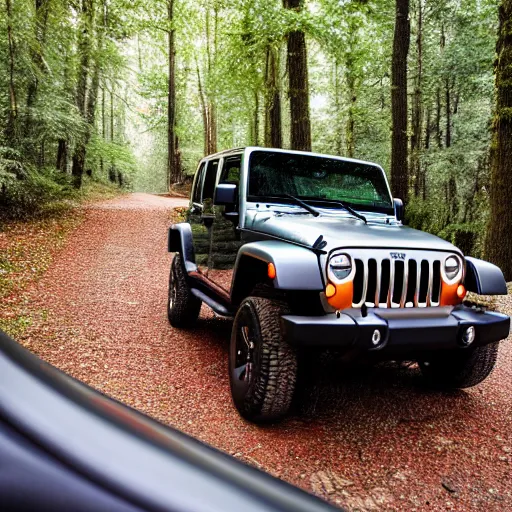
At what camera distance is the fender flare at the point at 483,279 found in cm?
335

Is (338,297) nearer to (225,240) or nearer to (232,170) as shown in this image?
(225,240)

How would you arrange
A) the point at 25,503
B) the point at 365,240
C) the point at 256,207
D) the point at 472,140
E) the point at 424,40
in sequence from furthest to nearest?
the point at 424,40
the point at 472,140
the point at 256,207
the point at 365,240
the point at 25,503

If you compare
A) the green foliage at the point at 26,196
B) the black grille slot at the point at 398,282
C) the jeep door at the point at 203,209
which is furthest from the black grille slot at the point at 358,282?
the green foliage at the point at 26,196

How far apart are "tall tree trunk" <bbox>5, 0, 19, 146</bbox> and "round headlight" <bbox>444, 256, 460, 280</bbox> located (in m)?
11.0

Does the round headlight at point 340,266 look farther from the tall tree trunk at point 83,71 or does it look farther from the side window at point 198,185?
the tall tree trunk at point 83,71

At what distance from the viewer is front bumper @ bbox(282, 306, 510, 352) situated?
2.78 meters

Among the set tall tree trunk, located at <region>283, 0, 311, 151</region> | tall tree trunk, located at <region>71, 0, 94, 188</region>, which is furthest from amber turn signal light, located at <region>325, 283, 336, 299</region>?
tall tree trunk, located at <region>71, 0, 94, 188</region>

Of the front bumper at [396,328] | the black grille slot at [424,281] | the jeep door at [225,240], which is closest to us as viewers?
the front bumper at [396,328]

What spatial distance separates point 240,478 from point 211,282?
3982 mm

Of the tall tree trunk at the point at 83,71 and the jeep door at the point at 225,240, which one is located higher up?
the tall tree trunk at the point at 83,71

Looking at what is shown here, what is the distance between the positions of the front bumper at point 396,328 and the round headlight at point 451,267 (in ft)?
0.79

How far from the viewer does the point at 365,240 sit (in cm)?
307

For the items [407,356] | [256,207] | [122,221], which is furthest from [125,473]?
[122,221]

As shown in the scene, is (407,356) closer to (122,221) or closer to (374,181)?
(374,181)
